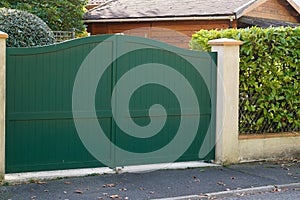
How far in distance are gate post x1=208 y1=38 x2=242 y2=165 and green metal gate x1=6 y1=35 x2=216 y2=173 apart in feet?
0.40

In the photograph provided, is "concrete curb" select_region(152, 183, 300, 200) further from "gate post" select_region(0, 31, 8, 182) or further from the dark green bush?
the dark green bush

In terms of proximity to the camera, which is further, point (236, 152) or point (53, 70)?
point (236, 152)

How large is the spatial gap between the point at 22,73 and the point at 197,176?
9.88 feet

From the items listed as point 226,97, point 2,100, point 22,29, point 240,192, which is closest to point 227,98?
point 226,97

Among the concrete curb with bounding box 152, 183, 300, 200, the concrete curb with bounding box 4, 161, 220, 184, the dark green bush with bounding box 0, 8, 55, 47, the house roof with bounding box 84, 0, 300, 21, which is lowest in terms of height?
the concrete curb with bounding box 152, 183, 300, 200

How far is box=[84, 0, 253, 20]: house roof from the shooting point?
17297 mm

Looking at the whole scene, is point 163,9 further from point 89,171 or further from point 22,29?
point 89,171

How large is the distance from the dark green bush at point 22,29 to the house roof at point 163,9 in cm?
741

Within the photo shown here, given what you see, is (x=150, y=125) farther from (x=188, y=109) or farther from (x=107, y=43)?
(x=107, y=43)

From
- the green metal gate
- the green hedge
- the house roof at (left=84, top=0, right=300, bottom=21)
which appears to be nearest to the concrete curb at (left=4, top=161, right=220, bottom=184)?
the green metal gate

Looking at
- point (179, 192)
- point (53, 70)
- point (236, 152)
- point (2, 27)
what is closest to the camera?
Answer: point (179, 192)

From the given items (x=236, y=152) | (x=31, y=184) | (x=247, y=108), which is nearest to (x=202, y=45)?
(x=247, y=108)

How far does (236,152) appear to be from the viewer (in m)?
9.30

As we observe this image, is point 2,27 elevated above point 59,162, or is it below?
above
